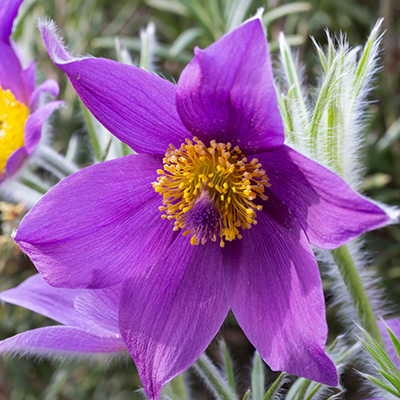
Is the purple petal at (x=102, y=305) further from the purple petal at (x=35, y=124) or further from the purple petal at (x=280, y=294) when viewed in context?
the purple petal at (x=35, y=124)

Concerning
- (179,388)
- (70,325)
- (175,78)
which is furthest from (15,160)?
(175,78)

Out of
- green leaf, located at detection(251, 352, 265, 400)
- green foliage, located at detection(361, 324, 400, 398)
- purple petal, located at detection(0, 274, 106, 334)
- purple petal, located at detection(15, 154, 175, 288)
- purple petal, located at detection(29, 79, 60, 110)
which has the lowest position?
green leaf, located at detection(251, 352, 265, 400)

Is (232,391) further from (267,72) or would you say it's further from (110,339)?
(267,72)

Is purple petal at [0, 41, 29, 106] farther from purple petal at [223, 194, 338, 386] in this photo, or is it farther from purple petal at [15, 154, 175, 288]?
purple petal at [223, 194, 338, 386]

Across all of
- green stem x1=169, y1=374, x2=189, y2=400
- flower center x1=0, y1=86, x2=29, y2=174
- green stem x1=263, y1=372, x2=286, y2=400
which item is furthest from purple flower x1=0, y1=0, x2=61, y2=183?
green stem x1=263, y1=372, x2=286, y2=400

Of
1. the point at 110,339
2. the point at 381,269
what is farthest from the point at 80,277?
the point at 381,269

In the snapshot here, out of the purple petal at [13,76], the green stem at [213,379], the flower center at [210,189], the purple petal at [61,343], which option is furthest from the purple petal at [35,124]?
the green stem at [213,379]

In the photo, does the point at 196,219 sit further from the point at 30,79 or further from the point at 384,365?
the point at 30,79
